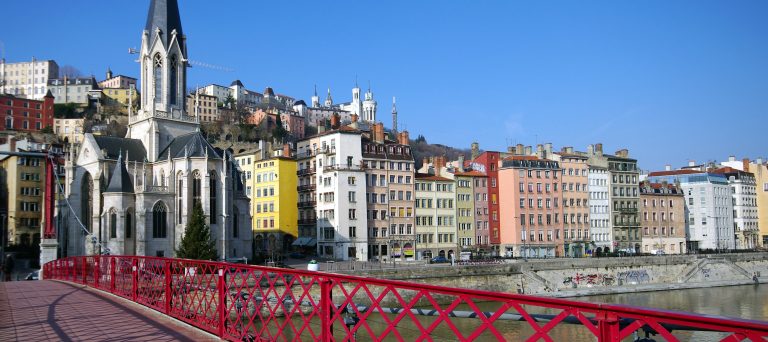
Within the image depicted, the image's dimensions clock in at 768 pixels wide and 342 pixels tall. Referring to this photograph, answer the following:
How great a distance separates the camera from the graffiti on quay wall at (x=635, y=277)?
6625 cm

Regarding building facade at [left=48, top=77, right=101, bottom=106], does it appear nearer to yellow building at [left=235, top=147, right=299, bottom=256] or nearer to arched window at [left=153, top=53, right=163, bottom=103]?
yellow building at [left=235, top=147, right=299, bottom=256]

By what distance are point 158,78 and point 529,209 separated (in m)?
44.4

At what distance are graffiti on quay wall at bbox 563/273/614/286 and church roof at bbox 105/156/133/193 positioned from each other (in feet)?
132

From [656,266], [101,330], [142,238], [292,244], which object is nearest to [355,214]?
[292,244]

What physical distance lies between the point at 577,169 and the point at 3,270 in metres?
64.4

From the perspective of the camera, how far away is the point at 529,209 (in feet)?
263

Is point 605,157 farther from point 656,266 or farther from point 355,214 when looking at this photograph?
point 355,214

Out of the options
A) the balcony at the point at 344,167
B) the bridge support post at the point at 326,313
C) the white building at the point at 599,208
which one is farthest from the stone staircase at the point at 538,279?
the bridge support post at the point at 326,313

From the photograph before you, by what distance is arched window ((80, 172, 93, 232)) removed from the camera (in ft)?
199

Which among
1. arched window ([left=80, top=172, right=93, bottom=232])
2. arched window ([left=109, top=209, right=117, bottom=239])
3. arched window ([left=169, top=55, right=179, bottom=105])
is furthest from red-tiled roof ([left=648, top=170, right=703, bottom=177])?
arched window ([left=80, top=172, right=93, bottom=232])

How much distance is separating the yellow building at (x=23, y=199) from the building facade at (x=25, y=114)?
33.7 meters

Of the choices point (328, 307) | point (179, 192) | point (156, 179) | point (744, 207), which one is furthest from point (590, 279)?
point (328, 307)

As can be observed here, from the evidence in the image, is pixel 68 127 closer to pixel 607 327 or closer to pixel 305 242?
pixel 305 242

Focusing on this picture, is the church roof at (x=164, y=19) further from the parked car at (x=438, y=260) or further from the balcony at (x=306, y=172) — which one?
the parked car at (x=438, y=260)
